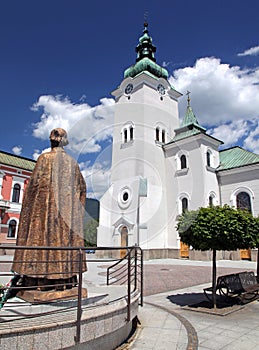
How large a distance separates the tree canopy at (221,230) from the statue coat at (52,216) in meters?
3.74

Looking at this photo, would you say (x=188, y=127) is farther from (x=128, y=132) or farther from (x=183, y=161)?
(x=128, y=132)

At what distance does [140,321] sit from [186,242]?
2.77 m

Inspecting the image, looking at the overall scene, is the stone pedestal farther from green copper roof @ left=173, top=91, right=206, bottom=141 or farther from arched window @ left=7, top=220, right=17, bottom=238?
arched window @ left=7, top=220, right=17, bottom=238

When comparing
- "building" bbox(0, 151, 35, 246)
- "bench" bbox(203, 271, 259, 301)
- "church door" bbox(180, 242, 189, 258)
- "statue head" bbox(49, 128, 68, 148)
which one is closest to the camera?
"statue head" bbox(49, 128, 68, 148)

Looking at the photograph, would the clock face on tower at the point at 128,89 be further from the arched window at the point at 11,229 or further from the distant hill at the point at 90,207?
the distant hill at the point at 90,207

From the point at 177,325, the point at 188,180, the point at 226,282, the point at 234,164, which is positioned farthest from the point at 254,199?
the point at 177,325

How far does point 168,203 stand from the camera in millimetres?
27656

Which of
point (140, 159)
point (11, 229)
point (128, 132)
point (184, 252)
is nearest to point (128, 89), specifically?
point (128, 132)

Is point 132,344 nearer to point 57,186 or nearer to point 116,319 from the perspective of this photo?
point 116,319

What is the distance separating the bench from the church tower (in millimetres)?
16376

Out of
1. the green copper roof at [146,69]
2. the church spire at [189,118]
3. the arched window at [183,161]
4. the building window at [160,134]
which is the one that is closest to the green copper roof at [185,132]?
the church spire at [189,118]

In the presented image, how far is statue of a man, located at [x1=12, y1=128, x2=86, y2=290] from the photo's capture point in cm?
445

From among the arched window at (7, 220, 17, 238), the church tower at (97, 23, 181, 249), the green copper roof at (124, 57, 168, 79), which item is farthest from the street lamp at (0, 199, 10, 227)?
the green copper roof at (124, 57, 168, 79)

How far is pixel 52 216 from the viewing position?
470cm
